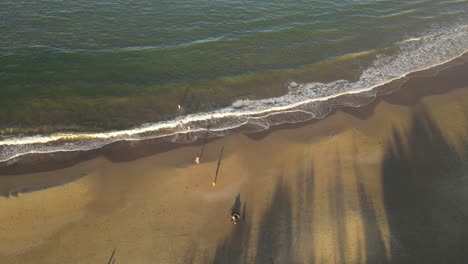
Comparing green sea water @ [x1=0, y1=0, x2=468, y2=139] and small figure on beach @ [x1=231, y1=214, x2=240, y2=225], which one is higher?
green sea water @ [x1=0, y1=0, x2=468, y2=139]

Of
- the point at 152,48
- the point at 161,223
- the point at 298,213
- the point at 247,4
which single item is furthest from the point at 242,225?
the point at 247,4

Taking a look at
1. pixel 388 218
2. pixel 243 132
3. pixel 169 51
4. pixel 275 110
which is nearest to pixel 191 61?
pixel 169 51

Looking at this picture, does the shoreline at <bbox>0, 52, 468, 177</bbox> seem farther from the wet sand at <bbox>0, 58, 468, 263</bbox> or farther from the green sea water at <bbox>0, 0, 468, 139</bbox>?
the green sea water at <bbox>0, 0, 468, 139</bbox>

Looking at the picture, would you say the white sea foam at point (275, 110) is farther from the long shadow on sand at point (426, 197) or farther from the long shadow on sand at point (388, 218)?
the long shadow on sand at point (426, 197)

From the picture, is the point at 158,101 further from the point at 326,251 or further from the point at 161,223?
the point at 326,251

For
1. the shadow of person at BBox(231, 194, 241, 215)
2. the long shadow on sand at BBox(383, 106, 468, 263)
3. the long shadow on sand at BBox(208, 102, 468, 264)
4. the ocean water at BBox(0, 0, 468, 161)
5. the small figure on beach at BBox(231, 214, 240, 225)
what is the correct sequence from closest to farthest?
the long shadow on sand at BBox(208, 102, 468, 264), the long shadow on sand at BBox(383, 106, 468, 263), the small figure on beach at BBox(231, 214, 240, 225), the shadow of person at BBox(231, 194, 241, 215), the ocean water at BBox(0, 0, 468, 161)

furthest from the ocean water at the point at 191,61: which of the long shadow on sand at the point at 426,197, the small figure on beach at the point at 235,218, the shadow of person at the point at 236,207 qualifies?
the small figure on beach at the point at 235,218

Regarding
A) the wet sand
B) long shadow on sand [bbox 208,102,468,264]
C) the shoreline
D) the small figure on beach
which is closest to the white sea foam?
the shoreline

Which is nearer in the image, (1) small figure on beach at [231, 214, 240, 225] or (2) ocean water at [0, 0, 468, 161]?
(1) small figure on beach at [231, 214, 240, 225]
